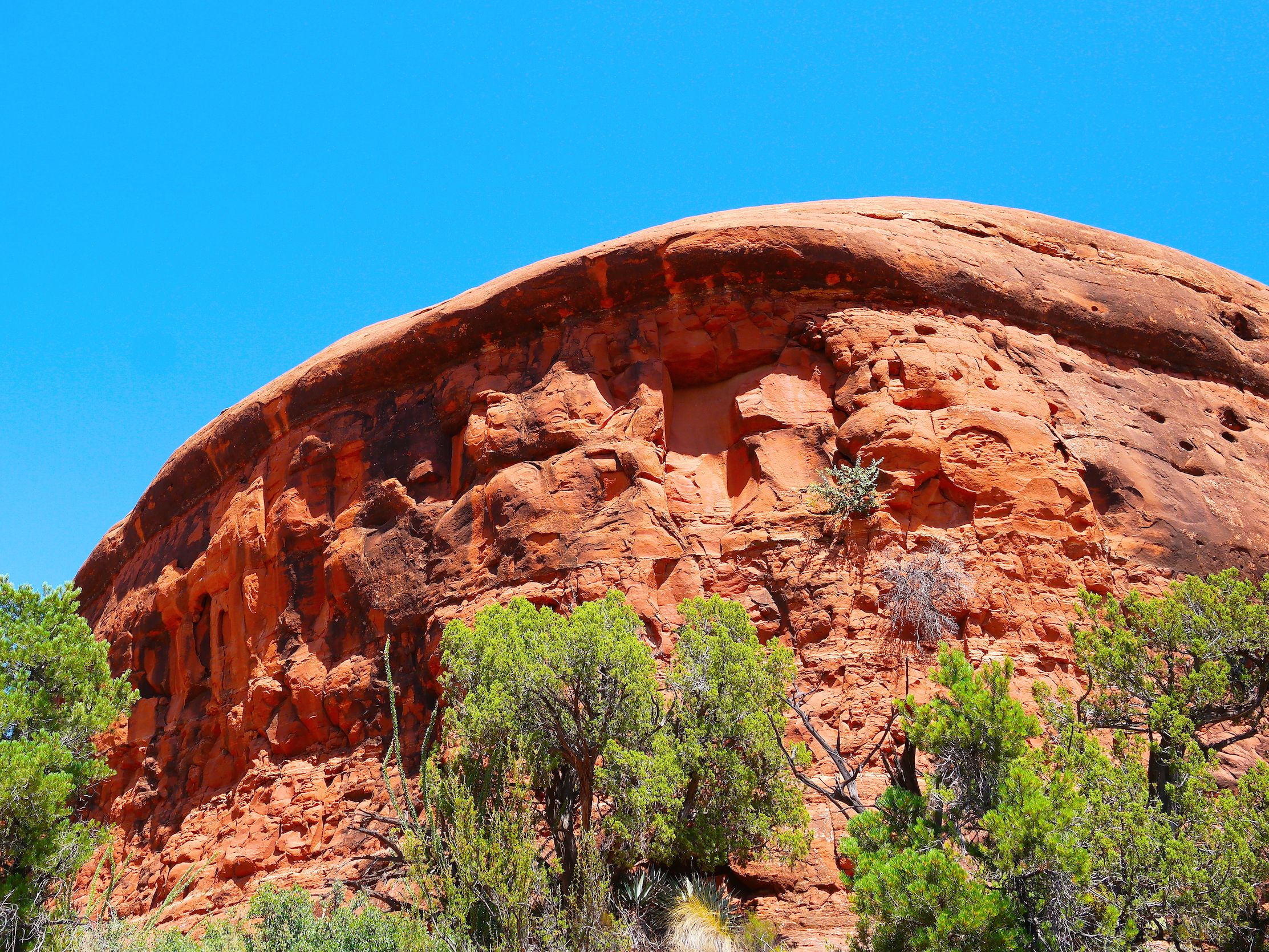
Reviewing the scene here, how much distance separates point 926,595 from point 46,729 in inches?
419

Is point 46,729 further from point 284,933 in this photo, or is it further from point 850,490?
point 850,490

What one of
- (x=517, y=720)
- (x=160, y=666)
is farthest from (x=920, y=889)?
(x=160, y=666)

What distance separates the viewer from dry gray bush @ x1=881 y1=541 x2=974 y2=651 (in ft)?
44.0

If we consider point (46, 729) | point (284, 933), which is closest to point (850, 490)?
point (284, 933)

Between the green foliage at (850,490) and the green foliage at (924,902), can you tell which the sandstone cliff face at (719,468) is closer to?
the green foliage at (850,490)

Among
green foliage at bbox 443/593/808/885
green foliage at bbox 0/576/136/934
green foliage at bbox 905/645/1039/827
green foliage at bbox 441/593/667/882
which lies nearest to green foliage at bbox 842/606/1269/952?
green foliage at bbox 905/645/1039/827

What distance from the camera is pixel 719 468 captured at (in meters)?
15.6

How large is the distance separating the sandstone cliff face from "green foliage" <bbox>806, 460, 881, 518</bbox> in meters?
0.20

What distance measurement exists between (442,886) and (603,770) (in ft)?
6.80

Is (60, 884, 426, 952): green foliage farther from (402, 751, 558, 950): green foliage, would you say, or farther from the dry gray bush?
the dry gray bush

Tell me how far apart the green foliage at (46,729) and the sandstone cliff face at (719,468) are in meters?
2.84

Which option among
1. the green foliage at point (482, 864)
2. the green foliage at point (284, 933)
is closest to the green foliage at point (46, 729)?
the green foliage at point (284, 933)

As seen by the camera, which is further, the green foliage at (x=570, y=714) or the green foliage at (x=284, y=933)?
the green foliage at (x=570, y=714)

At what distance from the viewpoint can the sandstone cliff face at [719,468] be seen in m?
14.3
